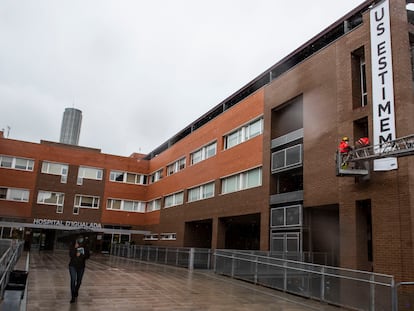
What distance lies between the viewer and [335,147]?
16.7 metres

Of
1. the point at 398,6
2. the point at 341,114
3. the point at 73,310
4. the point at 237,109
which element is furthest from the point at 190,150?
the point at 73,310

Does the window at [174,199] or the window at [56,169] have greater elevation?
the window at [56,169]

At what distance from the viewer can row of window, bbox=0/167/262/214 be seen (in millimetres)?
23969

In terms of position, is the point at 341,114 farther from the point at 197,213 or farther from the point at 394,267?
the point at 197,213

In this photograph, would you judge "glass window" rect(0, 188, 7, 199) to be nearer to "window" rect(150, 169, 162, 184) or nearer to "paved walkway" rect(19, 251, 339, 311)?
"window" rect(150, 169, 162, 184)

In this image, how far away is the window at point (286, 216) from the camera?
60.3 feet

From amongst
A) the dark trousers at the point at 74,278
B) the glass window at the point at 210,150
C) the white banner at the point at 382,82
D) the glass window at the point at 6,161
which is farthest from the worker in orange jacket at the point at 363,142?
the glass window at the point at 6,161

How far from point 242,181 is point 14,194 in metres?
23.1

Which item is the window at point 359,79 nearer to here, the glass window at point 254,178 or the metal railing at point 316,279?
the metal railing at point 316,279

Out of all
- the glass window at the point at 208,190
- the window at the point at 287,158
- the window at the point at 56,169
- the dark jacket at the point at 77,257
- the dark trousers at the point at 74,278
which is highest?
the window at the point at 56,169

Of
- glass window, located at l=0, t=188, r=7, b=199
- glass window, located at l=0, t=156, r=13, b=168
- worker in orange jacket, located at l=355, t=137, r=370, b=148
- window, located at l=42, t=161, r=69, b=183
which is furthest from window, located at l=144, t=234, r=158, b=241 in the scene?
worker in orange jacket, located at l=355, t=137, r=370, b=148

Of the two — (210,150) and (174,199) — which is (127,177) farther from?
(210,150)

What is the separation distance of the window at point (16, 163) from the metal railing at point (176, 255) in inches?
500

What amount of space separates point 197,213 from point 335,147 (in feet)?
49.6
